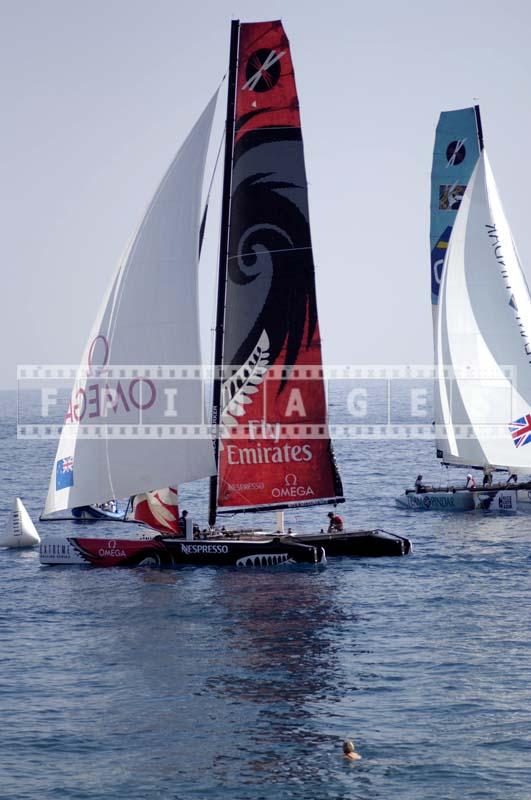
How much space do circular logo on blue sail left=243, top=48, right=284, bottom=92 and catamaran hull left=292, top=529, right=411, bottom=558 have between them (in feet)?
57.8

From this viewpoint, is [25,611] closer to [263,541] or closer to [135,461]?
[135,461]

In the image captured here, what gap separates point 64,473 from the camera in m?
43.8

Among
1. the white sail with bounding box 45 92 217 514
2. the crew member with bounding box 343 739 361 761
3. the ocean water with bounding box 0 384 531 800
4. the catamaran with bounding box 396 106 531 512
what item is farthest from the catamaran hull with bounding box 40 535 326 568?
the catamaran with bounding box 396 106 531 512

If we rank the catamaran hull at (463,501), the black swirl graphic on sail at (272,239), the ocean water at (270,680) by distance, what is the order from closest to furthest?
the ocean water at (270,680) < the black swirl graphic on sail at (272,239) < the catamaran hull at (463,501)

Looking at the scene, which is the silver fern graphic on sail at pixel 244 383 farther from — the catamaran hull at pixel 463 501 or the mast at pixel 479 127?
the mast at pixel 479 127

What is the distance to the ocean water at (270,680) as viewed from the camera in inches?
1041

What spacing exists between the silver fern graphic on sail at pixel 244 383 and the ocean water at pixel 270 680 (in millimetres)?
6224

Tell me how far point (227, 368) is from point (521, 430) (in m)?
22.1

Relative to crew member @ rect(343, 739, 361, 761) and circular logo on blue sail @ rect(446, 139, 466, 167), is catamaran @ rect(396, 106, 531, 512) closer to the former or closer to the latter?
circular logo on blue sail @ rect(446, 139, 466, 167)

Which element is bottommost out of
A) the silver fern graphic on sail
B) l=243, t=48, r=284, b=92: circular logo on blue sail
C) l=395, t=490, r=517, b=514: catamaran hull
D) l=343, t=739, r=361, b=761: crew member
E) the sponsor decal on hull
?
l=343, t=739, r=361, b=761: crew member

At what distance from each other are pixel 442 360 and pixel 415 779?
39.1 meters

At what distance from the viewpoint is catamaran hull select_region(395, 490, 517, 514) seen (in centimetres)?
6169

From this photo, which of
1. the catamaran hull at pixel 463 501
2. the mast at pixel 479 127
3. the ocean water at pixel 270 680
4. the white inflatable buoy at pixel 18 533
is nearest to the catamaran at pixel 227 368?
the ocean water at pixel 270 680

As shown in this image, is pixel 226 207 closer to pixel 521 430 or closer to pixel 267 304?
pixel 267 304
